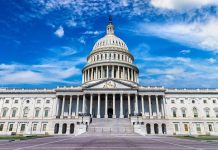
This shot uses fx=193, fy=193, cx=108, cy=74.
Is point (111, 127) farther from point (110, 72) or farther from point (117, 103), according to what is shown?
point (110, 72)

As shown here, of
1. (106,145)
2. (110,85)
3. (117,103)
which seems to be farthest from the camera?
(117,103)

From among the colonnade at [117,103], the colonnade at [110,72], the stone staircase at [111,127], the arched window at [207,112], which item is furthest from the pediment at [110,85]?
the arched window at [207,112]

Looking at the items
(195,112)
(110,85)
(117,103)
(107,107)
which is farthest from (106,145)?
(195,112)

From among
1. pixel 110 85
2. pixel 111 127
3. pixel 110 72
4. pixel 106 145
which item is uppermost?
pixel 110 72

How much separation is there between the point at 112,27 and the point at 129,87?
170 feet

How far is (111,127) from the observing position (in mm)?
50875

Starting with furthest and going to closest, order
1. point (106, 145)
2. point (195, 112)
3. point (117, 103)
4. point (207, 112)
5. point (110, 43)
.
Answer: point (110, 43) < point (117, 103) < point (195, 112) < point (207, 112) < point (106, 145)

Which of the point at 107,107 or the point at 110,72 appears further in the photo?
the point at 110,72

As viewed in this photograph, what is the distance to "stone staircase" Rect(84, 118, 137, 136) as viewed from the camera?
46.2 meters

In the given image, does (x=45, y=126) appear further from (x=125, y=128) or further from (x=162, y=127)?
(x=162, y=127)

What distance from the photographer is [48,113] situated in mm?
73562

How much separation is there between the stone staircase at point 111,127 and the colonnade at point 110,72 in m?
29.8

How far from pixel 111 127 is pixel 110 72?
3968 centimetres

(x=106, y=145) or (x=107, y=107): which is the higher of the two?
(x=107, y=107)
